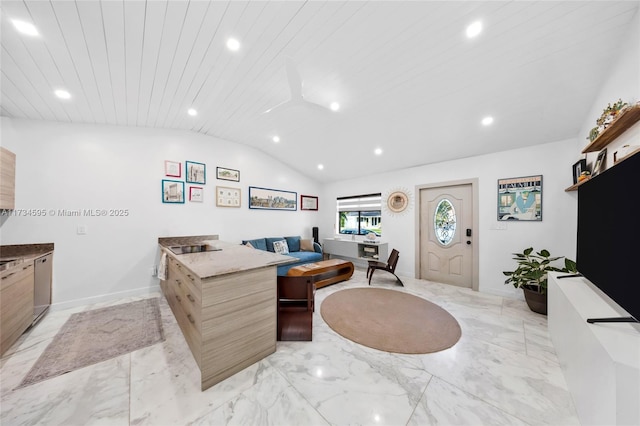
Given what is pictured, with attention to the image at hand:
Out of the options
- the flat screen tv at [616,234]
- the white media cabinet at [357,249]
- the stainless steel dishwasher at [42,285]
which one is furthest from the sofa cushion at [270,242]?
the flat screen tv at [616,234]

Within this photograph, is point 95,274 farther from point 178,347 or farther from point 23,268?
point 178,347

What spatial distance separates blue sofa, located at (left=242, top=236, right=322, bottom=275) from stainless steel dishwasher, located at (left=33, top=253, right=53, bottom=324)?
265 cm

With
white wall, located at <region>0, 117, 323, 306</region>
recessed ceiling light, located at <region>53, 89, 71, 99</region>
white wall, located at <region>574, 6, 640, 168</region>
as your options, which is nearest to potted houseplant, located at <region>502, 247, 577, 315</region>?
white wall, located at <region>574, 6, 640, 168</region>

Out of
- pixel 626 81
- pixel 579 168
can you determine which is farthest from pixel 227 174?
pixel 579 168

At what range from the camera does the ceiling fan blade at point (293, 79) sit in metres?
1.77

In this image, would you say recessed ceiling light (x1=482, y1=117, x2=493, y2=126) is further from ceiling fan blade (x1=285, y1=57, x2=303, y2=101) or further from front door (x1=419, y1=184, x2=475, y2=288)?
ceiling fan blade (x1=285, y1=57, x2=303, y2=101)

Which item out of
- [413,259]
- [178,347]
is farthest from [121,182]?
[413,259]

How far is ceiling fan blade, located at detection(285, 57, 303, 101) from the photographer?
5.81 feet

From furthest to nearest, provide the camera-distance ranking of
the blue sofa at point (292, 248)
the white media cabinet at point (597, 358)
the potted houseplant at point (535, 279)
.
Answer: the blue sofa at point (292, 248) → the potted houseplant at point (535, 279) → the white media cabinet at point (597, 358)

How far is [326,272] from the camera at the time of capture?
397cm

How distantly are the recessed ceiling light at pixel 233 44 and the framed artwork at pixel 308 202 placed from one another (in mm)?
4058

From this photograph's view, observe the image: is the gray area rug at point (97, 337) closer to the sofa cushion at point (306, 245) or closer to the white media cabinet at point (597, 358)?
the sofa cushion at point (306, 245)

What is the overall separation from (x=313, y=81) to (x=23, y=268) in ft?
12.2

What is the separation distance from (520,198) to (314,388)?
13.3 feet
